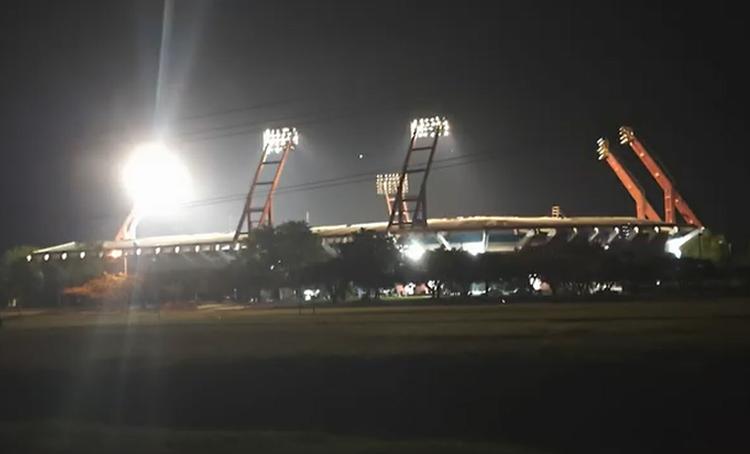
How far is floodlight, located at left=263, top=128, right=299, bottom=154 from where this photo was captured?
85812mm

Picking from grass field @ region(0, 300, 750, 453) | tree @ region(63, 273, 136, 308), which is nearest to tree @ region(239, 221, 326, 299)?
tree @ region(63, 273, 136, 308)

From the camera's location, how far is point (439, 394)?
529 inches

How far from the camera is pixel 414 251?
74125mm

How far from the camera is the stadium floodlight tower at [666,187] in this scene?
89688 millimetres

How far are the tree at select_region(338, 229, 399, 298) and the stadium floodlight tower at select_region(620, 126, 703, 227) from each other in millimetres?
32775

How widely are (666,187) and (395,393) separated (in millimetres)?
84099

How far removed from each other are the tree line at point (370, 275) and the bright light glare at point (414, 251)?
0.82m

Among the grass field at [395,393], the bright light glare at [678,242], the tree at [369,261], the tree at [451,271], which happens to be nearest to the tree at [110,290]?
the tree at [369,261]

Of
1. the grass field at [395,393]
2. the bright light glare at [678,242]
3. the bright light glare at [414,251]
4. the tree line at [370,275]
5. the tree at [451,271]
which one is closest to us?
the grass field at [395,393]

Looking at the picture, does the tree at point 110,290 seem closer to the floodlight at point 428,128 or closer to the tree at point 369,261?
the tree at point 369,261

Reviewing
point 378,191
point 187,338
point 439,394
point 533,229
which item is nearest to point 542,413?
point 439,394

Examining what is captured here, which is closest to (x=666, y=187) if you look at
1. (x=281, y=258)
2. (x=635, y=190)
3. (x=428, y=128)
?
(x=635, y=190)

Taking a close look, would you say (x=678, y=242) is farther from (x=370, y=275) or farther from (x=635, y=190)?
(x=370, y=275)

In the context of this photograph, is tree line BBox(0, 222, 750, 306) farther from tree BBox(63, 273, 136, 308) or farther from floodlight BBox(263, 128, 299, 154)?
floodlight BBox(263, 128, 299, 154)
